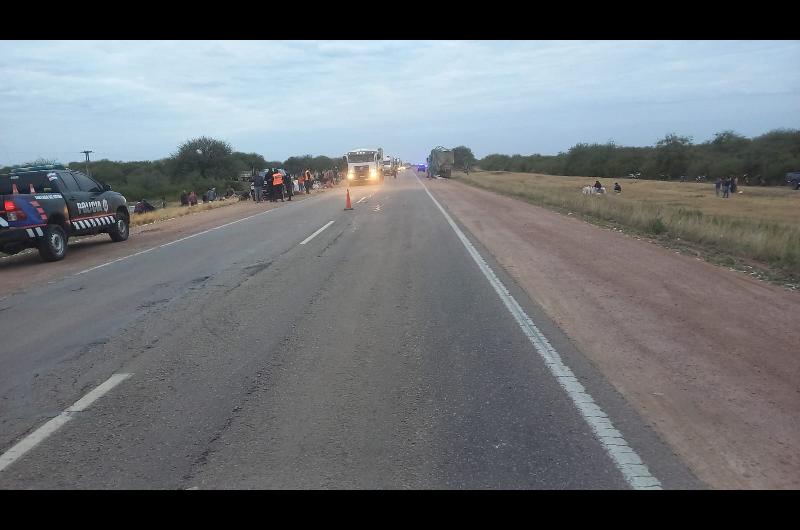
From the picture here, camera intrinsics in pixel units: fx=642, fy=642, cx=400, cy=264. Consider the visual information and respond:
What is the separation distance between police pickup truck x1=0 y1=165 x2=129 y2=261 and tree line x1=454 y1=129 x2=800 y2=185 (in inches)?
2254

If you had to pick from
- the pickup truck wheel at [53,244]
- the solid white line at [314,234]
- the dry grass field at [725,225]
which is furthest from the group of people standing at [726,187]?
the pickup truck wheel at [53,244]

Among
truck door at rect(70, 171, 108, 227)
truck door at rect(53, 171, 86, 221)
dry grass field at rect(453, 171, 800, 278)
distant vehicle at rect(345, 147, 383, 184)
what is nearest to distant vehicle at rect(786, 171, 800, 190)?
dry grass field at rect(453, 171, 800, 278)

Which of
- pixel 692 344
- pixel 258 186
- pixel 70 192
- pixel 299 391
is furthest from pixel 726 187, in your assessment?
pixel 299 391

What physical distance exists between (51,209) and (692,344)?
14.6 metres

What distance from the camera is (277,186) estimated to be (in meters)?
39.7

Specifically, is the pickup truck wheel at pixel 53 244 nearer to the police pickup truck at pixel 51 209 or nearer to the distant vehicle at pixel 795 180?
the police pickup truck at pixel 51 209

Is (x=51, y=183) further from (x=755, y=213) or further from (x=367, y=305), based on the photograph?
(x=755, y=213)

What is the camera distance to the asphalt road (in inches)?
163

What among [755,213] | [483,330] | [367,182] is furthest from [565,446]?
[367,182]

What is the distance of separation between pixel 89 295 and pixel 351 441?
7.71 m

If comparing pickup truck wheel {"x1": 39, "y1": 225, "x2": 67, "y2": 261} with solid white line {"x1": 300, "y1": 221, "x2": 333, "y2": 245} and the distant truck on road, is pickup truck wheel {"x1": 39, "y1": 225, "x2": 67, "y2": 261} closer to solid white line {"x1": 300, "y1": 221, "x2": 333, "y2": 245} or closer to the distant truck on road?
solid white line {"x1": 300, "y1": 221, "x2": 333, "y2": 245}

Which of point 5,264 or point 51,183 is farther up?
point 51,183

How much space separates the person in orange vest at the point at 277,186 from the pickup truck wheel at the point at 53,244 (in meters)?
23.5

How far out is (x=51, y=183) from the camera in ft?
53.6
